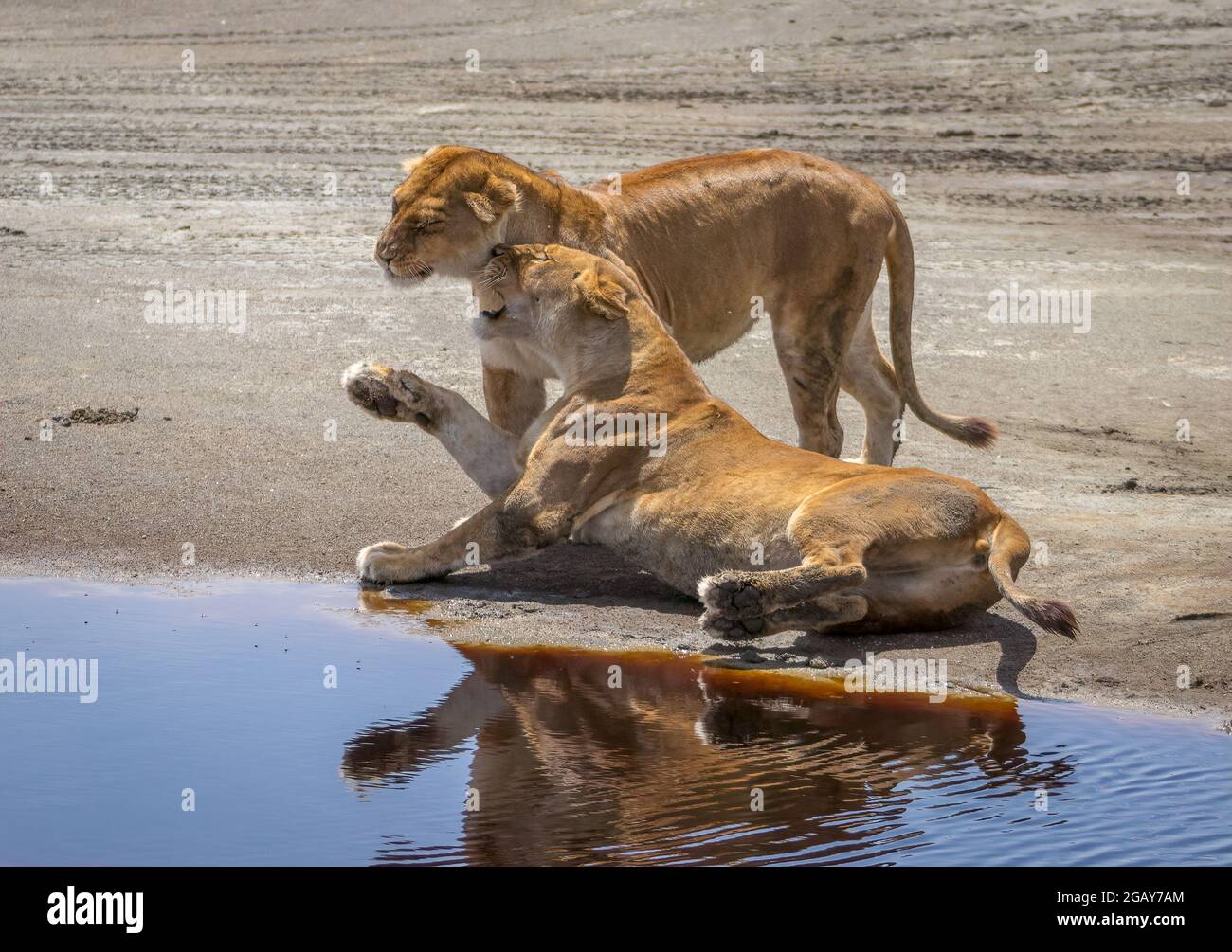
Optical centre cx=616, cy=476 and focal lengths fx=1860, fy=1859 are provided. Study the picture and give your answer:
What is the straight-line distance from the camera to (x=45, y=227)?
13.6 meters

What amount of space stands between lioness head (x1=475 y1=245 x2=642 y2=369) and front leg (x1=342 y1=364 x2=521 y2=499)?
0.30 meters

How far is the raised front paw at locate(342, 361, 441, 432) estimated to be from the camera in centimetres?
694

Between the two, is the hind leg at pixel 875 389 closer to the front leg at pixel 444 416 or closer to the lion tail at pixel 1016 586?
the front leg at pixel 444 416

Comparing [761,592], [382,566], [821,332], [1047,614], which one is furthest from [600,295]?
[1047,614]

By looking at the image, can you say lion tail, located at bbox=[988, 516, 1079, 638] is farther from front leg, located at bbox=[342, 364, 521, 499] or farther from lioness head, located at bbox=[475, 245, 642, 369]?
front leg, located at bbox=[342, 364, 521, 499]

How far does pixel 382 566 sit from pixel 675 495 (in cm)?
110

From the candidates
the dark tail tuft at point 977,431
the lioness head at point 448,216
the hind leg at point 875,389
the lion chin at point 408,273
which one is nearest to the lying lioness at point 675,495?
the lioness head at point 448,216

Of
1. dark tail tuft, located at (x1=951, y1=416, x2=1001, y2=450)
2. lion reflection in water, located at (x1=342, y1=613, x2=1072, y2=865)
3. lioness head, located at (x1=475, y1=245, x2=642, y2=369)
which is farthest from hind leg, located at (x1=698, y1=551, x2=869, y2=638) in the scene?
dark tail tuft, located at (x1=951, y1=416, x2=1001, y2=450)

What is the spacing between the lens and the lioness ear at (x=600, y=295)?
22.2 ft

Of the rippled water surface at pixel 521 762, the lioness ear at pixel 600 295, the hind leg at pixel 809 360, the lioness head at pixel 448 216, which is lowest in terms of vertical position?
the rippled water surface at pixel 521 762

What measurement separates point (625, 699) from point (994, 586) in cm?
142

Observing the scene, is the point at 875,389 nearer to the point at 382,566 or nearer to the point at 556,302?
the point at 556,302

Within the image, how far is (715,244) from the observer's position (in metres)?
7.68

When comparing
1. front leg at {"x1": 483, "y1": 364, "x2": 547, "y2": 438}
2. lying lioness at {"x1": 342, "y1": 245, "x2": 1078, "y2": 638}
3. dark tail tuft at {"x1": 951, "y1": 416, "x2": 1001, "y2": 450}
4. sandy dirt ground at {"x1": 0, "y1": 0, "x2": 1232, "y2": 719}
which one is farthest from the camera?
dark tail tuft at {"x1": 951, "y1": 416, "x2": 1001, "y2": 450}
